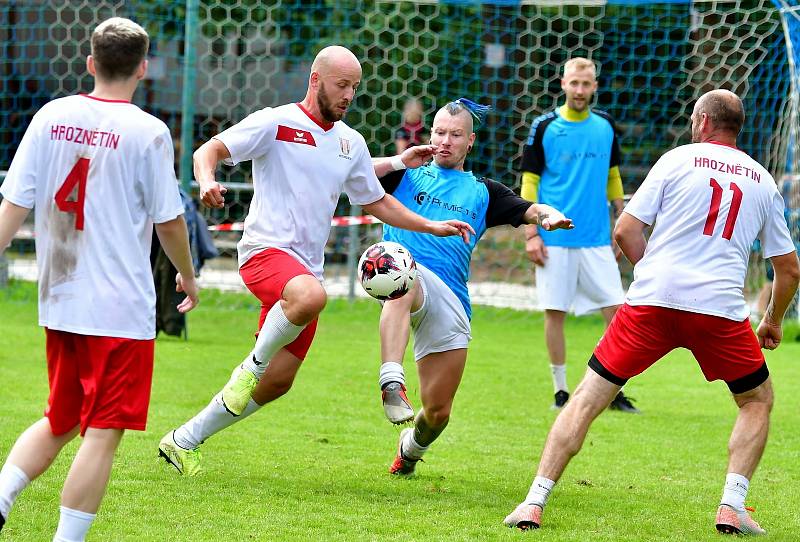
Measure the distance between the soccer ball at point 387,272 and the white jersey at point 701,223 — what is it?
1.05 m

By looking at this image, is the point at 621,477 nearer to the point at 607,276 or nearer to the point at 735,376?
the point at 735,376

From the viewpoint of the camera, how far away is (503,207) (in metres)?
5.96

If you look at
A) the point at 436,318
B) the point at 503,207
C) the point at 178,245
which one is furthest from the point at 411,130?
the point at 178,245

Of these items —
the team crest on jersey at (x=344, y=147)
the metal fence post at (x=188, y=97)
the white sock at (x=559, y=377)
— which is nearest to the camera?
the team crest on jersey at (x=344, y=147)

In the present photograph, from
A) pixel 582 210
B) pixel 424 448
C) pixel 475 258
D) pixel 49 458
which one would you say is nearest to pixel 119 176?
pixel 49 458

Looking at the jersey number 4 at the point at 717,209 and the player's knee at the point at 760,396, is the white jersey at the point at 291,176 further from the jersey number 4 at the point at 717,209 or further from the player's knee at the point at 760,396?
the player's knee at the point at 760,396

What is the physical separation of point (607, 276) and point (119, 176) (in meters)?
5.27

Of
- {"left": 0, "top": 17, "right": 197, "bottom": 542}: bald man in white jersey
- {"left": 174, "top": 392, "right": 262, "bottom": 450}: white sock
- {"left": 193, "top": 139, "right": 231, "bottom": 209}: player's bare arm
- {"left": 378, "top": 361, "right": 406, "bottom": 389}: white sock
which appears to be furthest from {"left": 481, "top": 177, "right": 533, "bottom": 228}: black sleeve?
{"left": 0, "top": 17, "right": 197, "bottom": 542}: bald man in white jersey

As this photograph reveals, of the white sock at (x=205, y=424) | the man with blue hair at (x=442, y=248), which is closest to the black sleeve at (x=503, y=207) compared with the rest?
the man with blue hair at (x=442, y=248)

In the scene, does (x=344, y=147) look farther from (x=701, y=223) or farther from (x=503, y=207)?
(x=701, y=223)

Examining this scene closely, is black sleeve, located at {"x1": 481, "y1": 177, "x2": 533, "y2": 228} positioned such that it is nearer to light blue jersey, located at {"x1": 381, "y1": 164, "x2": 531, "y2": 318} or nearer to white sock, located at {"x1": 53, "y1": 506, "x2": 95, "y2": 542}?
light blue jersey, located at {"x1": 381, "y1": 164, "x2": 531, "y2": 318}

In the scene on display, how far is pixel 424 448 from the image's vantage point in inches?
236

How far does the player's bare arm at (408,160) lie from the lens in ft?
19.3

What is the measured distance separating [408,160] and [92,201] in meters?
2.26
